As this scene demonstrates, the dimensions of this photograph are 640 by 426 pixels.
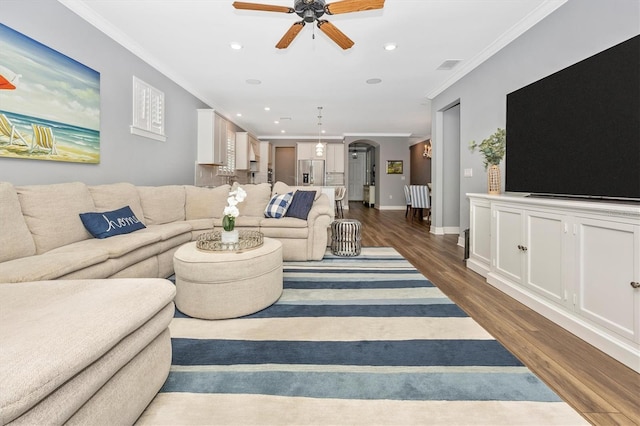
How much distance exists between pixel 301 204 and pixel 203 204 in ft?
4.52

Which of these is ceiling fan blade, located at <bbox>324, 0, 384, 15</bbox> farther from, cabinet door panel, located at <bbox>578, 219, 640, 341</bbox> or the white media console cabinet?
cabinet door panel, located at <bbox>578, 219, 640, 341</bbox>

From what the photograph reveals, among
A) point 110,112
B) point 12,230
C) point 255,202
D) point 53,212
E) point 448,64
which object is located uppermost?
point 448,64

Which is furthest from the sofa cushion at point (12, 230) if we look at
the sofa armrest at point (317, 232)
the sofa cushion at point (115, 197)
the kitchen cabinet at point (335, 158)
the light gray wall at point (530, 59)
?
the kitchen cabinet at point (335, 158)

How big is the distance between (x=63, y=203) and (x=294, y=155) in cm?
955

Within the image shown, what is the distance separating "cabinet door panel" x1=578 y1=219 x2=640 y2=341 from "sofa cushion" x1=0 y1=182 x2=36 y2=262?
12.0 feet

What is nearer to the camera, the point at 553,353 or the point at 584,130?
the point at 553,353

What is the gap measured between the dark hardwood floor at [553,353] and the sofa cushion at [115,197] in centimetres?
324

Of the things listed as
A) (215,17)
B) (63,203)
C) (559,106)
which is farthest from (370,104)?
(63,203)

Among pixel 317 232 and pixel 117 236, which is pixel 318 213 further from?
pixel 117 236

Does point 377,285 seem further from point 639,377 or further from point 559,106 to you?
point 559,106

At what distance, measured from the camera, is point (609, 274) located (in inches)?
70.7

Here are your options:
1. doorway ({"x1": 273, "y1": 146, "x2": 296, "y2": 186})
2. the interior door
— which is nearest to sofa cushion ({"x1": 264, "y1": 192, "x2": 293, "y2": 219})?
doorway ({"x1": 273, "y1": 146, "x2": 296, "y2": 186})

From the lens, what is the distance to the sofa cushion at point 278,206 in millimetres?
4012

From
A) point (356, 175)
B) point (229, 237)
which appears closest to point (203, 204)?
point (229, 237)
